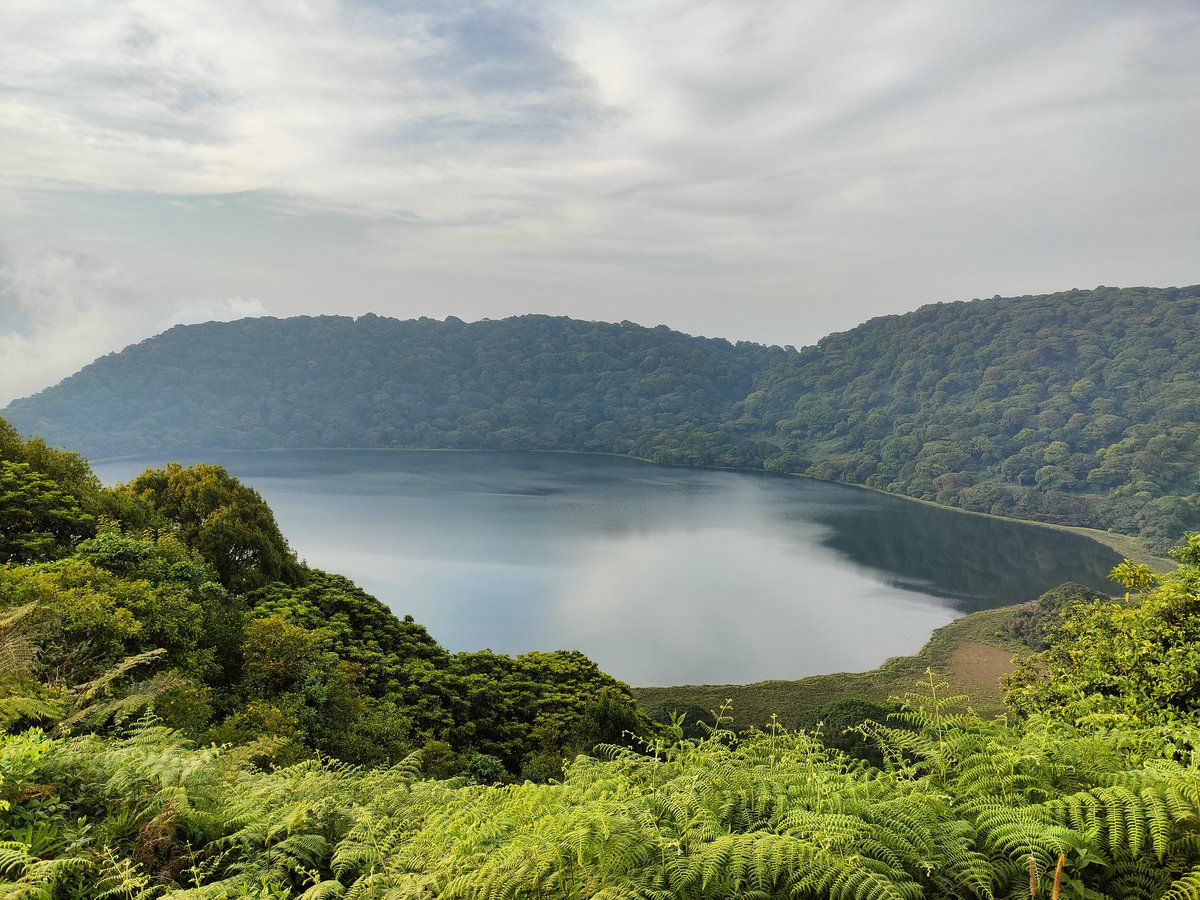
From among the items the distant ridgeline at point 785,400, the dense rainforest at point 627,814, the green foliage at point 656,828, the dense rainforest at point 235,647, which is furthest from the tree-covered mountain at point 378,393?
the green foliage at point 656,828

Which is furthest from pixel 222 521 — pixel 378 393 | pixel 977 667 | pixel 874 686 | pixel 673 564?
pixel 378 393

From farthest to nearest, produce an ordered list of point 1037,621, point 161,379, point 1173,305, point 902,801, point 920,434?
point 161,379
point 1173,305
point 920,434
point 1037,621
point 902,801

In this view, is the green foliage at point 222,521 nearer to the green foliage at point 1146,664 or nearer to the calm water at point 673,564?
the green foliage at point 1146,664

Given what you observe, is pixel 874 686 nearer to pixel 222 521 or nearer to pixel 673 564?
pixel 673 564

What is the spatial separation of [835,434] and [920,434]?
21151 millimetres

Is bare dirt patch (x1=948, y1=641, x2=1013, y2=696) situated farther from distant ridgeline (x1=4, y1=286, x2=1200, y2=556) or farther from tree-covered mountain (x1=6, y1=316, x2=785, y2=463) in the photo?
tree-covered mountain (x1=6, y1=316, x2=785, y2=463)

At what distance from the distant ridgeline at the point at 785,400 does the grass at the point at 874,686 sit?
47.9 metres

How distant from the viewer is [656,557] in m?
57.9

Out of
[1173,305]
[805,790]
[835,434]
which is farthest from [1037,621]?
[1173,305]

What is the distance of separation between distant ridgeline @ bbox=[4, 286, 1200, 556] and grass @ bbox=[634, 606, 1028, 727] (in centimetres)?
4789

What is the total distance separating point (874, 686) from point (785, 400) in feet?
473

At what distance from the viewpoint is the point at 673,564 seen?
182ft

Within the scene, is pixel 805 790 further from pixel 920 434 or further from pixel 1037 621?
pixel 920 434

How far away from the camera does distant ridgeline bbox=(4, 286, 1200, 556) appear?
317 ft
